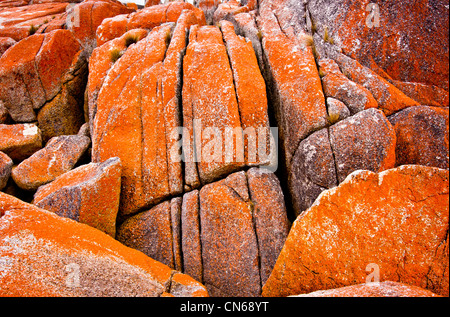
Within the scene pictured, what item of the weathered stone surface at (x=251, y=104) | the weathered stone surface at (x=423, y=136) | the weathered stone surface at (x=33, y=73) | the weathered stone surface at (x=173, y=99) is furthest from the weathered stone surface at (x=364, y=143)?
the weathered stone surface at (x=33, y=73)

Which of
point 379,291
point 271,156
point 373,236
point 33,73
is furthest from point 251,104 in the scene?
point 33,73

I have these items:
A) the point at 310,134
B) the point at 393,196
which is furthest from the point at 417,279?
the point at 310,134

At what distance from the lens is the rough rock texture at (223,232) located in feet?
27.2

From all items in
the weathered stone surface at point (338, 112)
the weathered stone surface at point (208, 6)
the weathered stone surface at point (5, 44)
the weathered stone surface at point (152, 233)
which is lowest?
the weathered stone surface at point (152, 233)

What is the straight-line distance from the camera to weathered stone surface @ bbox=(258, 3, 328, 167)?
29.0 ft

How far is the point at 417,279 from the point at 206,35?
11.1 m

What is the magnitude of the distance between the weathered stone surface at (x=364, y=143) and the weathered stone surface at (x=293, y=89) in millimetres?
752

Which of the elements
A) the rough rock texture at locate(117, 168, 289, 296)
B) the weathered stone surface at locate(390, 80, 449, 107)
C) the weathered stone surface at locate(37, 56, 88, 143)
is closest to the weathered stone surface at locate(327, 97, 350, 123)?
the weathered stone surface at locate(390, 80, 449, 107)

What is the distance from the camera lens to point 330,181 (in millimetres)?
8258

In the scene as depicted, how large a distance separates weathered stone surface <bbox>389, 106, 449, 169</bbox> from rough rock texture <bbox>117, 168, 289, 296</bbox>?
3970 millimetres

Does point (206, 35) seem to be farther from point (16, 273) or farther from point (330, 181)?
point (16, 273)

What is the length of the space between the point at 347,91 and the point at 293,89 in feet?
5.60

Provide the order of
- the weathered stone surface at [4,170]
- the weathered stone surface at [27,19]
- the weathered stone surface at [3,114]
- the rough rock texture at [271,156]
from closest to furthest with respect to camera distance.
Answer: the rough rock texture at [271,156]
the weathered stone surface at [4,170]
the weathered stone surface at [3,114]
the weathered stone surface at [27,19]

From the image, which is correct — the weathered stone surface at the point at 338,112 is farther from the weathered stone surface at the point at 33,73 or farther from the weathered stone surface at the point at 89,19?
the weathered stone surface at the point at 89,19
